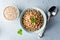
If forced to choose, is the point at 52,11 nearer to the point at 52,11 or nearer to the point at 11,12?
the point at 52,11

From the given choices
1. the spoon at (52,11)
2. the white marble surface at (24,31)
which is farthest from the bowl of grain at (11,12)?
the spoon at (52,11)

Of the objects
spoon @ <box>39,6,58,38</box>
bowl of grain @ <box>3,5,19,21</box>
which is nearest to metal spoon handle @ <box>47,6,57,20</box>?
spoon @ <box>39,6,58,38</box>

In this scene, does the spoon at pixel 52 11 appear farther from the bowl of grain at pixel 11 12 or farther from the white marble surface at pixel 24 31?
the bowl of grain at pixel 11 12

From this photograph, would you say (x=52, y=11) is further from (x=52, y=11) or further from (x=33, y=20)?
(x=33, y=20)

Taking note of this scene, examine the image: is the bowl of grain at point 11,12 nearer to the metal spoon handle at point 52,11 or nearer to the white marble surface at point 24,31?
the white marble surface at point 24,31

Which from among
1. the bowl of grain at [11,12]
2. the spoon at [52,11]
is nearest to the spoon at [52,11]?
the spoon at [52,11]

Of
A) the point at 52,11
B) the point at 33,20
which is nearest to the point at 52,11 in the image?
the point at 52,11
